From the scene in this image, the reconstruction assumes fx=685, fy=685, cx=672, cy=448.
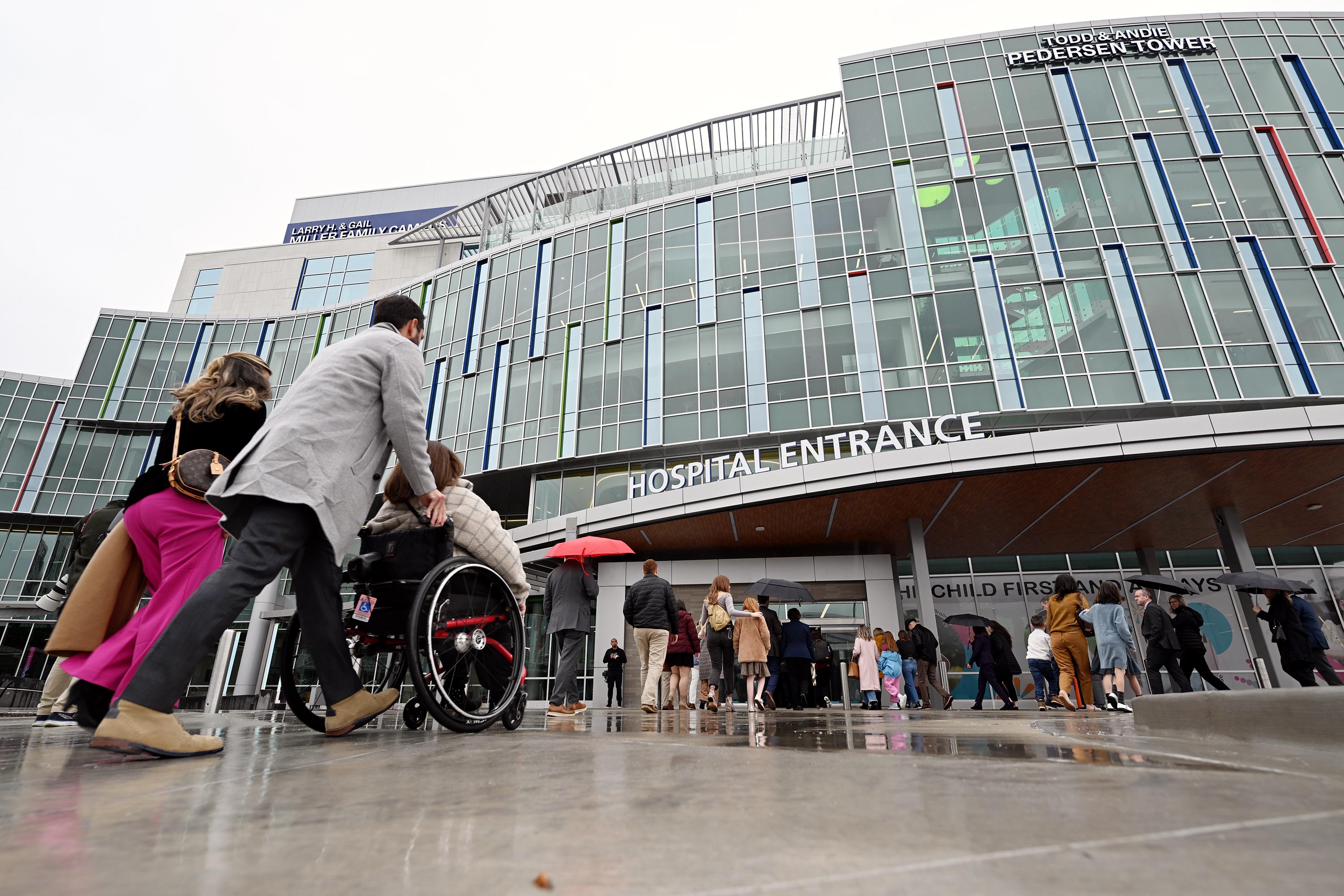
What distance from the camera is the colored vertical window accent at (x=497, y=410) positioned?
78.3 feet

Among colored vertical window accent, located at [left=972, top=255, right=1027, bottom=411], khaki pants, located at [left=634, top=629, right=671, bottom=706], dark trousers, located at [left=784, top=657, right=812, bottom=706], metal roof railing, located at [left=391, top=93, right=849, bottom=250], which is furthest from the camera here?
metal roof railing, located at [left=391, top=93, right=849, bottom=250]

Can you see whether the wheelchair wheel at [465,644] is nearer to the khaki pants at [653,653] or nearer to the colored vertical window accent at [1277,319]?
the khaki pants at [653,653]


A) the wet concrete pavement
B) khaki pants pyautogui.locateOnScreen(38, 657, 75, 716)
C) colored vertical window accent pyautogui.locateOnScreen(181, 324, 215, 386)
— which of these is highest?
colored vertical window accent pyautogui.locateOnScreen(181, 324, 215, 386)

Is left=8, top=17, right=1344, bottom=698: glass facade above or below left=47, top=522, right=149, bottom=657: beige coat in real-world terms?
above

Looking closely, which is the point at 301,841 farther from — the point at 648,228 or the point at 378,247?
the point at 378,247

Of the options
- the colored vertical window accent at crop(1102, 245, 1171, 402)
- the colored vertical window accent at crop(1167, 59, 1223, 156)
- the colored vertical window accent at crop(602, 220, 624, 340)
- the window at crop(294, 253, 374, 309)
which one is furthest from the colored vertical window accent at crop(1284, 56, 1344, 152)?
the window at crop(294, 253, 374, 309)

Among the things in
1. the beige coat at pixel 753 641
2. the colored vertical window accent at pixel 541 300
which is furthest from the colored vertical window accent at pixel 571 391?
the beige coat at pixel 753 641

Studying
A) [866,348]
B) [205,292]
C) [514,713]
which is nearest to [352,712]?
[514,713]

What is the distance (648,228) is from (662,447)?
8903 mm

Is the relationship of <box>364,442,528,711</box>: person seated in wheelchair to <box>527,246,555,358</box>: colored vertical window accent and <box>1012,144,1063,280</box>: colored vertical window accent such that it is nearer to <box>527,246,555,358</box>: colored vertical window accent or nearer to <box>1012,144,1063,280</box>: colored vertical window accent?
<box>527,246,555,358</box>: colored vertical window accent

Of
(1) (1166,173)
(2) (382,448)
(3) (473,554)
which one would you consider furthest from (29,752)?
(1) (1166,173)

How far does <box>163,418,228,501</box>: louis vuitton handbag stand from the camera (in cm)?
308

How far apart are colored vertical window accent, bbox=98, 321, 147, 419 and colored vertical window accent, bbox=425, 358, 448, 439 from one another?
16.7m

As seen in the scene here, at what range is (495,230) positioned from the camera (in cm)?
3638
